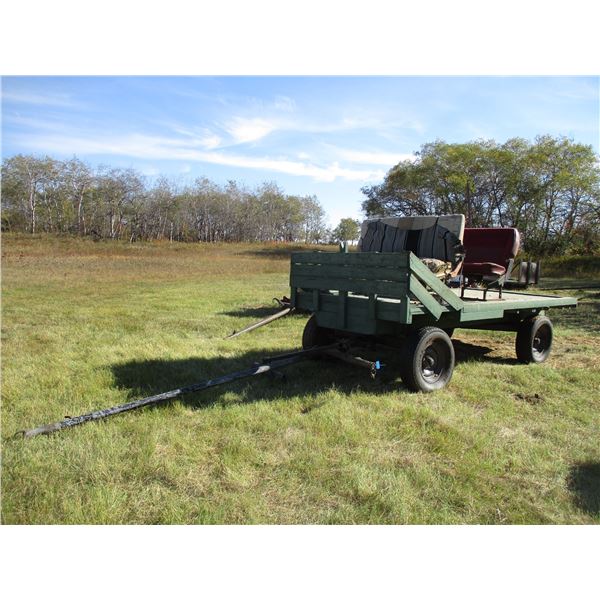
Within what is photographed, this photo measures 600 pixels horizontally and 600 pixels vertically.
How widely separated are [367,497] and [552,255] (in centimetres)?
3424

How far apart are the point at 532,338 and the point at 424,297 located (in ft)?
9.27

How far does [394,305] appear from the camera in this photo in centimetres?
479

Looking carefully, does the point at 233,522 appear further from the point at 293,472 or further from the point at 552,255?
the point at 552,255

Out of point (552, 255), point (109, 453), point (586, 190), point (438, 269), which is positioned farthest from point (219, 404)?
point (586, 190)

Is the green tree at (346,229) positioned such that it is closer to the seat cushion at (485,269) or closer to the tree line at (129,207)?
the tree line at (129,207)

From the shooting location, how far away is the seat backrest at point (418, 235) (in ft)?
22.5

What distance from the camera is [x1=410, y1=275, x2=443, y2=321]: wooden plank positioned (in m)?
4.64

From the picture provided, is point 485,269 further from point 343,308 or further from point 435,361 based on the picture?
point 343,308

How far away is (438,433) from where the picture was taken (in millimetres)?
4172

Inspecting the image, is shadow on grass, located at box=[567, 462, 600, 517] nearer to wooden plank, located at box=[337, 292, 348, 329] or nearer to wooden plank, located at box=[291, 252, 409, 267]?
wooden plank, located at box=[291, 252, 409, 267]

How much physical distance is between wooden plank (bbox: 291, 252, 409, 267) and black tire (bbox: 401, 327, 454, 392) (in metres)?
0.95

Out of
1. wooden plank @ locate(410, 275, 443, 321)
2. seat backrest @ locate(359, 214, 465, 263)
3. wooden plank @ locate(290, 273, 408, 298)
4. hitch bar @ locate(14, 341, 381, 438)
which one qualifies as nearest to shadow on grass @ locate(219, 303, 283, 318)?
seat backrest @ locate(359, 214, 465, 263)

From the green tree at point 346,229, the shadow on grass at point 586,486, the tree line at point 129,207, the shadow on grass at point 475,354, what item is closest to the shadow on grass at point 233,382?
the shadow on grass at point 475,354

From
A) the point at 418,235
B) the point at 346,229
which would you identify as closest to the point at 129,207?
the point at 346,229
